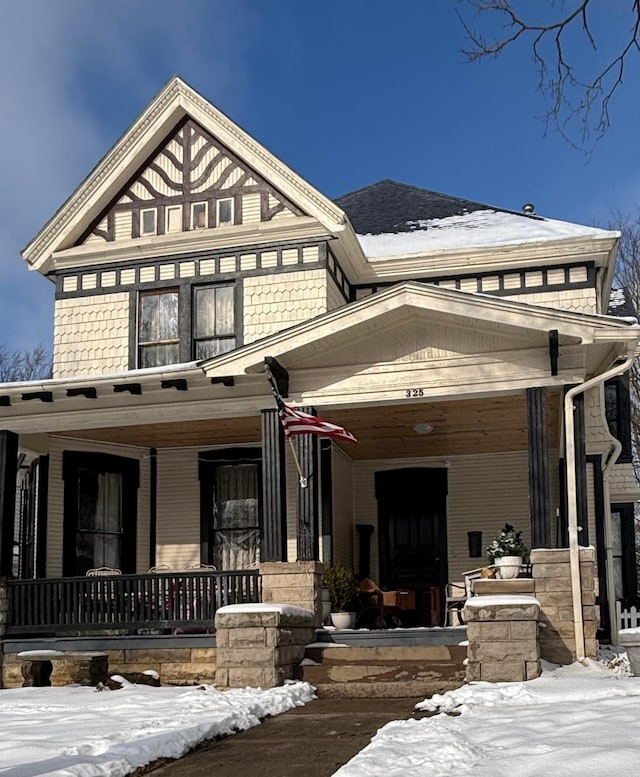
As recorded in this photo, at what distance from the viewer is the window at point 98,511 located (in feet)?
48.7

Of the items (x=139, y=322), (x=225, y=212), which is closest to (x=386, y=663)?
(x=139, y=322)

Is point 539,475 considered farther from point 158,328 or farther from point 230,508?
point 158,328

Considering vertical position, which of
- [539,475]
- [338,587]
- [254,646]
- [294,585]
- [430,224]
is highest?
[430,224]

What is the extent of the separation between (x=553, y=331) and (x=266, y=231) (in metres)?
5.62

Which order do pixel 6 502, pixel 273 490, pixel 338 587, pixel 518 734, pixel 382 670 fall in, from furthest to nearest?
1. pixel 6 502
2. pixel 338 587
3. pixel 273 490
4. pixel 382 670
5. pixel 518 734

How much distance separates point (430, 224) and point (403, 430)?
504 centimetres

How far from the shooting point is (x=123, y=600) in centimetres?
1267

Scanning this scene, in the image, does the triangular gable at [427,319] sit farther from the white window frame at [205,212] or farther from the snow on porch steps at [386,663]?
the white window frame at [205,212]

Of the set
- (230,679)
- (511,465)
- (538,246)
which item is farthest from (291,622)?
(538,246)

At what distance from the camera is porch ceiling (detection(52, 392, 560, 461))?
13.0 metres

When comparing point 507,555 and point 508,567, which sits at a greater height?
point 507,555

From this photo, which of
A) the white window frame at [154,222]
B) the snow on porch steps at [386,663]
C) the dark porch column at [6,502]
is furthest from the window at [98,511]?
the snow on porch steps at [386,663]

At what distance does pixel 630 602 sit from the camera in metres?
17.0

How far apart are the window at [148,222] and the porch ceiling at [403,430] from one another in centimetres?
327
